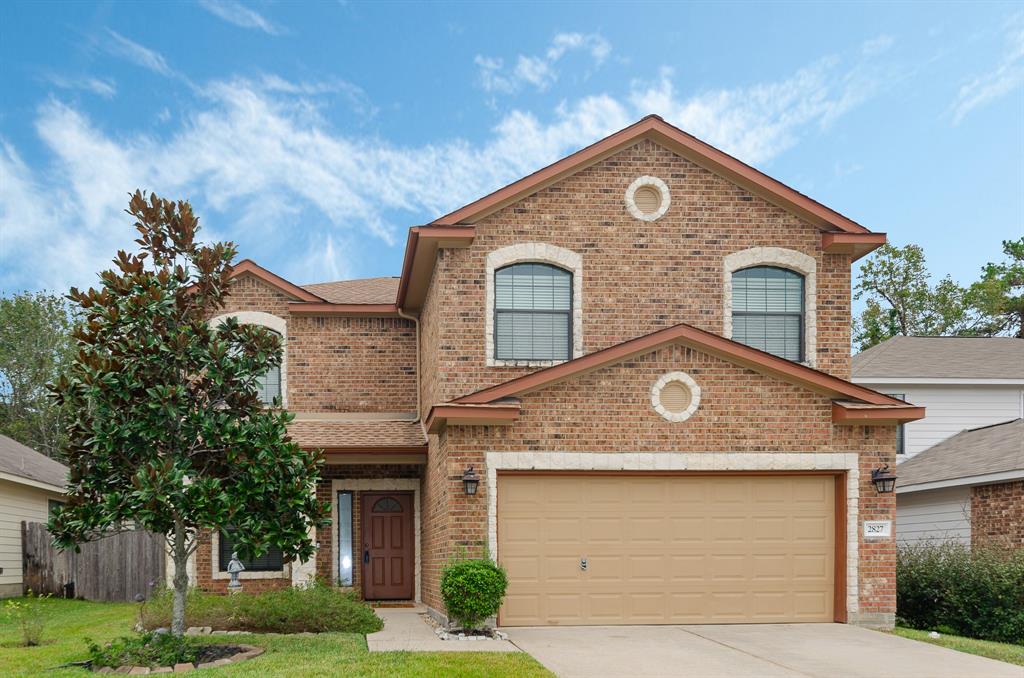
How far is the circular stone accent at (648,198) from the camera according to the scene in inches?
639

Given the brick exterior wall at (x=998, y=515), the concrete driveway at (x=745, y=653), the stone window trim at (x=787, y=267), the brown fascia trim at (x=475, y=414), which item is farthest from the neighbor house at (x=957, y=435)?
the brown fascia trim at (x=475, y=414)

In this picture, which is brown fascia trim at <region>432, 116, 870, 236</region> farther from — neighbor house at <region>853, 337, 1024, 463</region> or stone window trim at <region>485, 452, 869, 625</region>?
neighbor house at <region>853, 337, 1024, 463</region>

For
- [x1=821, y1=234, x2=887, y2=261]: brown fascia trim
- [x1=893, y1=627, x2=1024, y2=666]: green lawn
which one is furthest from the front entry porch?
[x1=893, y1=627, x2=1024, y2=666]: green lawn

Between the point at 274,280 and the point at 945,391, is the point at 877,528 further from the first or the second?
the point at 274,280

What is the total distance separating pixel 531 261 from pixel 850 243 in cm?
515

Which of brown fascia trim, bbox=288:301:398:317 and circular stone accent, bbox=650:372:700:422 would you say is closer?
circular stone accent, bbox=650:372:700:422

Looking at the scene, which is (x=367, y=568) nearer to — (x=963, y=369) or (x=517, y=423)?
(x=517, y=423)

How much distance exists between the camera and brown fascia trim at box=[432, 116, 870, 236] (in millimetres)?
15883

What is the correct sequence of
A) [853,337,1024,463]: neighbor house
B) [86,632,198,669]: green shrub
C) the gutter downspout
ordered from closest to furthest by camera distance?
1. [86,632,198,669]: green shrub
2. the gutter downspout
3. [853,337,1024,463]: neighbor house

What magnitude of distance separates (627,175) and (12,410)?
113 feet

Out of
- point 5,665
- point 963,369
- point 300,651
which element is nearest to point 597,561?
point 300,651

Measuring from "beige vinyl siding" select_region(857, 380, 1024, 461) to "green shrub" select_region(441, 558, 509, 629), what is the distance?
1386 centimetres

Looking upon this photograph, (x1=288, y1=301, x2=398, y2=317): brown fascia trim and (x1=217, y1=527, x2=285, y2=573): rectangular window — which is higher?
(x1=288, y1=301, x2=398, y2=317): brown fascia trim

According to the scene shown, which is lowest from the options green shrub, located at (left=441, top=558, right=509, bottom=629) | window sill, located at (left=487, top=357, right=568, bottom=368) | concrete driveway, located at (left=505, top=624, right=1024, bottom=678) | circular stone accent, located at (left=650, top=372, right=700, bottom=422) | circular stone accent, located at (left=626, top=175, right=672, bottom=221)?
concrete driveway, located at (left=505, top=624, right=1024, bottom=678)
